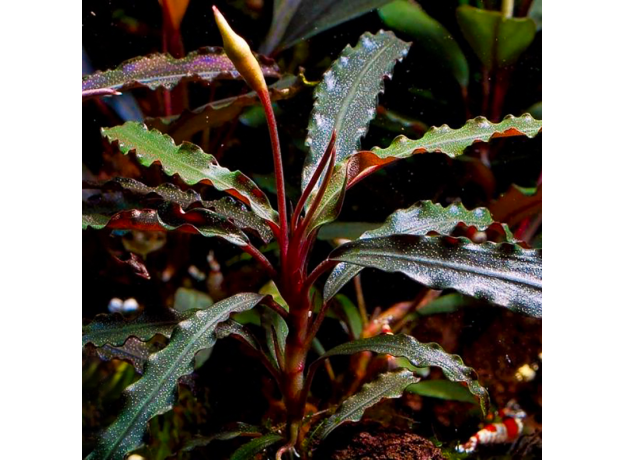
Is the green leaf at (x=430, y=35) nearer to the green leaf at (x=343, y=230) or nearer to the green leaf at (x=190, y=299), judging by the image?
the green leaf at (x=343, y=230)

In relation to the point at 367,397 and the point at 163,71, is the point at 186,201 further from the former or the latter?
the point at 367,397

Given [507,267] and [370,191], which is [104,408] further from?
[507,267]

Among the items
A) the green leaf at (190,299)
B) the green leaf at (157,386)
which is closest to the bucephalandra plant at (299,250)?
the green leaf at (157,386)

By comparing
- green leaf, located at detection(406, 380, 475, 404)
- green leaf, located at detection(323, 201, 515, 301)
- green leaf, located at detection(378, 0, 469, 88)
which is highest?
green leaf, located at detection(378, 0, 469, 88)

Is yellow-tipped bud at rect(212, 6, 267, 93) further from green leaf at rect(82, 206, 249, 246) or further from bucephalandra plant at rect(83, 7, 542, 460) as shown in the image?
green leaf at rect(82, 206, 249, 246)

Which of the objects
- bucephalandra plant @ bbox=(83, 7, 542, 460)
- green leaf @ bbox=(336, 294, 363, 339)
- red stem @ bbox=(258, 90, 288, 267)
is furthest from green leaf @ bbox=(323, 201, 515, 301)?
green leaf @ bbox=(336, 294, 363, 339)

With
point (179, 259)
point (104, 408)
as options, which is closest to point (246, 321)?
point (179, 259)
